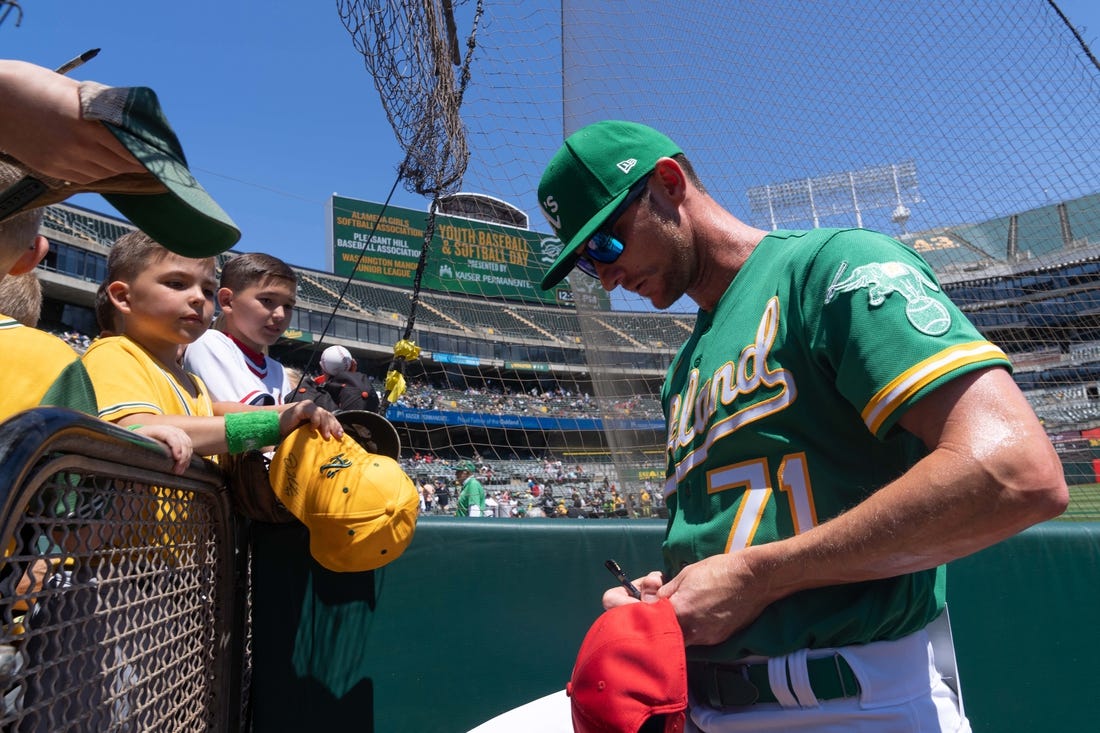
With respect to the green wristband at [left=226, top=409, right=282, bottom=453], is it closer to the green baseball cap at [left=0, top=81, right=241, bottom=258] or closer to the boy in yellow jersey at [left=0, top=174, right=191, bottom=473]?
the boy in yellow jersey at [left=0, top=174, right=191, bottom=473]

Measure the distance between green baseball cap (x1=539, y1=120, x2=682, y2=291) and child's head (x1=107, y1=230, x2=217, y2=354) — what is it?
3.30 feet

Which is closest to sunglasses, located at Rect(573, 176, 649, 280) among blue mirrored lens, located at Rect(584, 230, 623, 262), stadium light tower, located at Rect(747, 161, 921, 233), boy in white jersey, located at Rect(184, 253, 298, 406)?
blue mirrored lens, located at Rect(584, 230, 623, 262)

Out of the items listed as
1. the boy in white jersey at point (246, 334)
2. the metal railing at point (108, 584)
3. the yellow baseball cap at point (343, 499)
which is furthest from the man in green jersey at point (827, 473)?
the boy in white jersey at point (246, 334)

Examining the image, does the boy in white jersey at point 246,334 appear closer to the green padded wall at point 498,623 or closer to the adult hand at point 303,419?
the green padded wall at point 498,623

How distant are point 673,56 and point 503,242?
23769 millimetres

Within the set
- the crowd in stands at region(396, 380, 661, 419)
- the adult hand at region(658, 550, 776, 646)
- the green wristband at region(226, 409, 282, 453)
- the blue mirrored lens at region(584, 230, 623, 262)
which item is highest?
the crowd in stands at region(396, 380, 661, 419)

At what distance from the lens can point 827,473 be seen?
0.93m

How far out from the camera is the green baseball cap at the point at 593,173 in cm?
121

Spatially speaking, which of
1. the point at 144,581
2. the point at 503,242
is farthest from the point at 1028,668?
the point at 503,242

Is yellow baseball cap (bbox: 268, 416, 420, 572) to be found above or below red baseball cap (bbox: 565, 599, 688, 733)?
above

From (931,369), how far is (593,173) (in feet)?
2.30

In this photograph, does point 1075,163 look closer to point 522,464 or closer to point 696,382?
point 696,382

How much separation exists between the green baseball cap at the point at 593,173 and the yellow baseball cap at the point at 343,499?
668mm

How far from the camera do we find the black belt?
874 mm
